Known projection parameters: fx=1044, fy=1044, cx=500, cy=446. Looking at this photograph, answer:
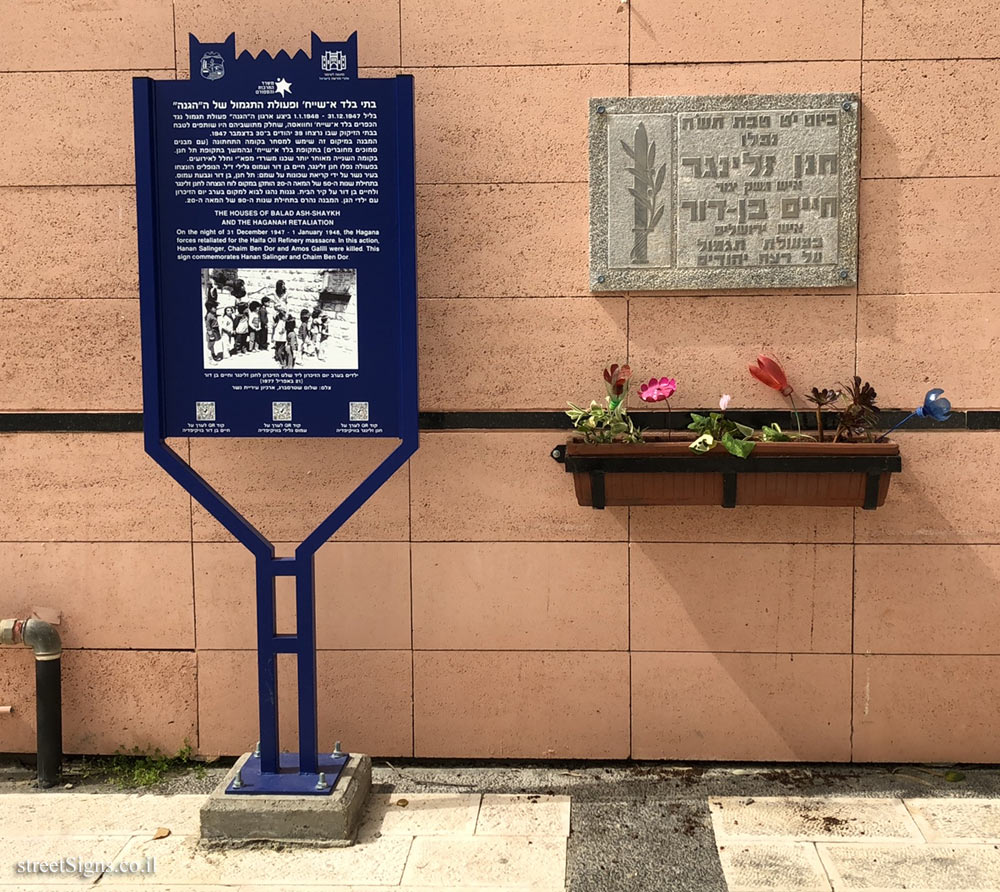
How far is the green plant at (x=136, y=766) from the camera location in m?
3.98

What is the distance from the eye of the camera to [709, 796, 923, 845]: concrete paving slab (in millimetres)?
3471

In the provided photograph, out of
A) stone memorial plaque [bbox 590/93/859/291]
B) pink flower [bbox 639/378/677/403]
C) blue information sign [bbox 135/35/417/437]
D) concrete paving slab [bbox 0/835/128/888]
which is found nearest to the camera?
concrete paving slab [bbox 0/835/128/888]

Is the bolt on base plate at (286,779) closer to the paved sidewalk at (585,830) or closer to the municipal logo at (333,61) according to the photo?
the paved sidewalk at (585,830)

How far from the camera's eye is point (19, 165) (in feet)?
13.0

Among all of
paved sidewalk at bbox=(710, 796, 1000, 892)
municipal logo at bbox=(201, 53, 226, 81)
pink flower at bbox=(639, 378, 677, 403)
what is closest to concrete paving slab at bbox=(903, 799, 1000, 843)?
paved sidewalk at bbox=(710, 796, 1000, 892)

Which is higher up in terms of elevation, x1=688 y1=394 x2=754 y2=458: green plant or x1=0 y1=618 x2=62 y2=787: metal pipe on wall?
x1=688 y1=394 x2=754 y2=458: green plant

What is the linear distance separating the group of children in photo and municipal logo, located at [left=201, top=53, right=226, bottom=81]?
661mm

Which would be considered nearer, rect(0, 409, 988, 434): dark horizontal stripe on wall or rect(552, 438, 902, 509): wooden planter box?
rect(552, 438, 902, 509): wooden planter box

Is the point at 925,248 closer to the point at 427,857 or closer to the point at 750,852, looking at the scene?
the point at 750,852

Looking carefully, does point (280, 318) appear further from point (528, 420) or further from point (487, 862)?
point (487, 862)

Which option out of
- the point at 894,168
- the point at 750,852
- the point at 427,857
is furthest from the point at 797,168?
the point at 427,857

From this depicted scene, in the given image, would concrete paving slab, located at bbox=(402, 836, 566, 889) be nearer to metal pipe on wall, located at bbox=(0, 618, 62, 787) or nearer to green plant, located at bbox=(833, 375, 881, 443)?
metal pipe on wall, located at bbox=(0, 618, 62, 787)

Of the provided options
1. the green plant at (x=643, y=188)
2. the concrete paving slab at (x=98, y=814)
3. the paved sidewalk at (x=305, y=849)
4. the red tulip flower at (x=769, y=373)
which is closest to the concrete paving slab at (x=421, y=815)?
the paved sidewalk at (x=305, y=849)

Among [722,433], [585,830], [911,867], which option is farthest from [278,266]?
[911,867]
